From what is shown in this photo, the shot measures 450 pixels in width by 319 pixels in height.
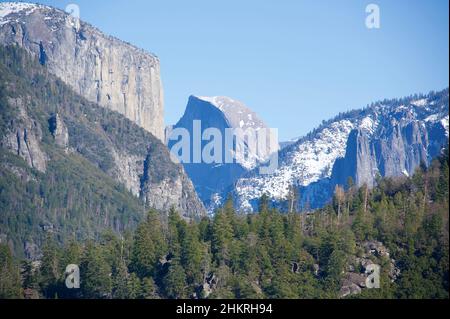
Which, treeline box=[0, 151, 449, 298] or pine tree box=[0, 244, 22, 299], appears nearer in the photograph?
pine tree box=[0, 244, 22, 299]

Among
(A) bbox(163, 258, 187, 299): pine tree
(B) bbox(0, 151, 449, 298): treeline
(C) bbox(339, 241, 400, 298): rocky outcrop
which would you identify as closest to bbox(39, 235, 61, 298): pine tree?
(B) bbox(0, 151, 449, 298): treeline

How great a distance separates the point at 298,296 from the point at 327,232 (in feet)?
79.4

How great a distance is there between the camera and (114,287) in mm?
150375

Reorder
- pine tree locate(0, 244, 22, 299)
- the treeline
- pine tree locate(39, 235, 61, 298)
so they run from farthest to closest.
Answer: pine tree locate(39, 235, 61, 298)
the treeline
pine tree locate(0, 244, 22, 299)

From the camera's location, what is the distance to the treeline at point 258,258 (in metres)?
147

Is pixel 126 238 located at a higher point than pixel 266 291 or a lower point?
higher

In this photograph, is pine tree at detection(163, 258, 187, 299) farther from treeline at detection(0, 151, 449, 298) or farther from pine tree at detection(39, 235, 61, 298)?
pine tree at detection(39, 235, 61, 298)

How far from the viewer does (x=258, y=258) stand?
6127 inches

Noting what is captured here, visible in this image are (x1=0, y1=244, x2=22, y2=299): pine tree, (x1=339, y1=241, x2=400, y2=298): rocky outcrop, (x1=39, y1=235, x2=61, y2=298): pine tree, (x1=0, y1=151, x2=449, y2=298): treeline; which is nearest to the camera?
(x1=0, y1=244, x2=22, y2=299): pine tree

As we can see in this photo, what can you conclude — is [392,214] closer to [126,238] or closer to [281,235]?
[281,235]

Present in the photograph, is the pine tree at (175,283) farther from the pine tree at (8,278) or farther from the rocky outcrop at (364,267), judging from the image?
the rocky outcrop at (364,267)

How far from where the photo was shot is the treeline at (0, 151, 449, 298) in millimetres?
146750
